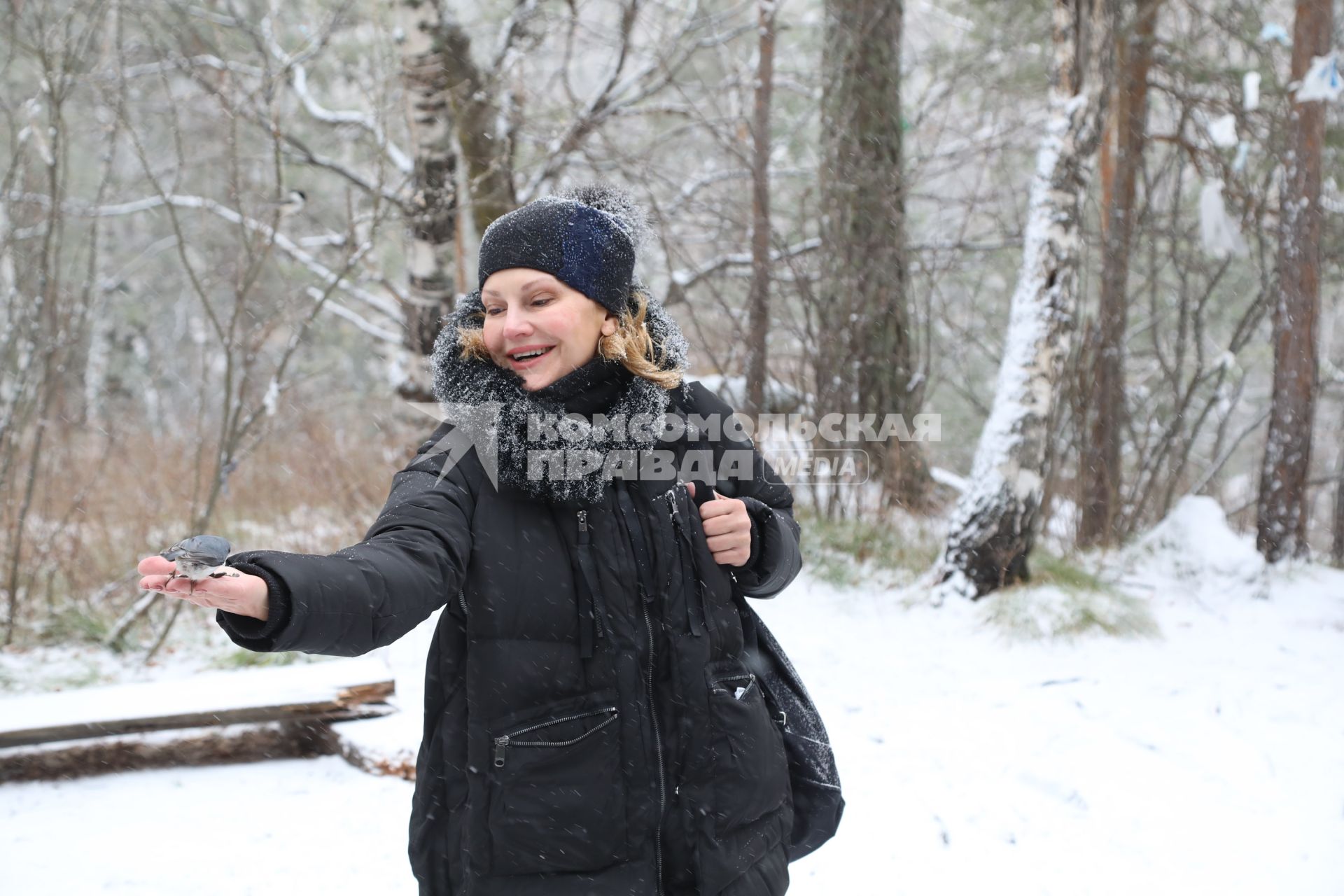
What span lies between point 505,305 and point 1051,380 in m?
4.25

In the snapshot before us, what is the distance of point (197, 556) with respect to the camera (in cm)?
103

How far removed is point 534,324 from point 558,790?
83 centimetres

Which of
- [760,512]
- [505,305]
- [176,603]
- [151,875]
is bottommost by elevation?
[151,875]

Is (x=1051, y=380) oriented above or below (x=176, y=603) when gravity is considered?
above

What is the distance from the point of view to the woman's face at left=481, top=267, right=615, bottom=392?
1.64m

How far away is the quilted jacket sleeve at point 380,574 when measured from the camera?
1.12 meters

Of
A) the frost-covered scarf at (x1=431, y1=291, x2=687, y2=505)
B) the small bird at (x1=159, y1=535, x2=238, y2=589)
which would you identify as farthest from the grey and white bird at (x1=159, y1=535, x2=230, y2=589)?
the frost-covered scarf at (x1=431, y1=291, x2=687, y2=505)

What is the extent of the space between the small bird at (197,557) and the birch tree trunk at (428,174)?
4569 mm

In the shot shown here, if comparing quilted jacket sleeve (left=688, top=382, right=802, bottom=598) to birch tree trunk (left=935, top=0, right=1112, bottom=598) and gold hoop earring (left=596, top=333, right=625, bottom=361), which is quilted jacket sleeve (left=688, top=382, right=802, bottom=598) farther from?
birch tree trunk (left=935, top=0, right=1112, bottom=598)

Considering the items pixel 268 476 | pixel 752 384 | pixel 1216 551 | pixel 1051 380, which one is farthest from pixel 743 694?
pixel 268 476

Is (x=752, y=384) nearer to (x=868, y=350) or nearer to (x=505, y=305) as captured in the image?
(x=868, y=350)

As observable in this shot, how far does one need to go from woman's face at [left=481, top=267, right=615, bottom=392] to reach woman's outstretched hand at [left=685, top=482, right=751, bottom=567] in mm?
383

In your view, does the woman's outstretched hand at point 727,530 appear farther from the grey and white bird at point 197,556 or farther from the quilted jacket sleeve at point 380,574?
the grey and white bird at point 197,556

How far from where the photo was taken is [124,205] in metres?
8.66
